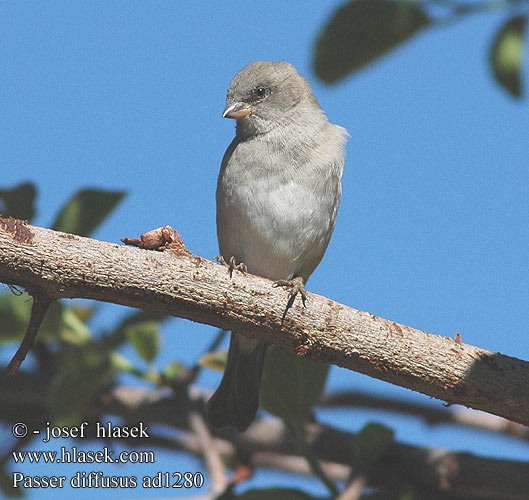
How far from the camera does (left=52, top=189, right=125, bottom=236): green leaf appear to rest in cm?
251

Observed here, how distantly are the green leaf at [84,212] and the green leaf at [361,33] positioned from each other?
117cm

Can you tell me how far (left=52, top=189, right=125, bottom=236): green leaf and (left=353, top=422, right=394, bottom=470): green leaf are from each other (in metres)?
1.24

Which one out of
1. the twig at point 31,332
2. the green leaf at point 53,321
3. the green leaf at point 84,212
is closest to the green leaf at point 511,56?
the twig at point 31,332

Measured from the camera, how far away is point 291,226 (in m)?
3.71

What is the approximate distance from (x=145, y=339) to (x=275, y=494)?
0.80 meters

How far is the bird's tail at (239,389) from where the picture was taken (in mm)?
3168

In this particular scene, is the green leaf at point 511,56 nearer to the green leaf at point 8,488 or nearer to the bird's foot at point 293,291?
the bird's foot at point 293,291

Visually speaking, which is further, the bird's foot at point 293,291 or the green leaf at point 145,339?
the green leaf at point 145,339

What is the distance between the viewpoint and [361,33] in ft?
5.01

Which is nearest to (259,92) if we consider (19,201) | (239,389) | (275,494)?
(239,389)

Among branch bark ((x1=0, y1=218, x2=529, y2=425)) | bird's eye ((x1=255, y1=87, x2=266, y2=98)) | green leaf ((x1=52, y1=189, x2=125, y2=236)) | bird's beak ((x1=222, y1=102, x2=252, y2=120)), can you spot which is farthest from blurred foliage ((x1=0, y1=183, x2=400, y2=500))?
bird's eye ((x1=255, y1=87, x2=266, y2=98))

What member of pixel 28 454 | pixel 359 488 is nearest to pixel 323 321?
pixel 359 488

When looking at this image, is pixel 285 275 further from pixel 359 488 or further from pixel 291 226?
pixel 359 488

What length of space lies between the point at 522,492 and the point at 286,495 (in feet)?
3.23
